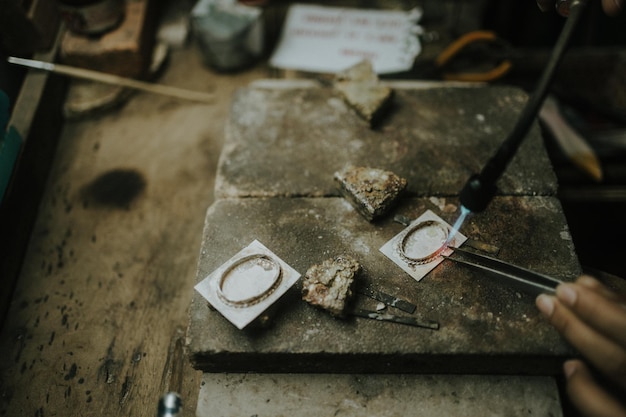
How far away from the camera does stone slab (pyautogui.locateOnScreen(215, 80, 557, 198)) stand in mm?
1953

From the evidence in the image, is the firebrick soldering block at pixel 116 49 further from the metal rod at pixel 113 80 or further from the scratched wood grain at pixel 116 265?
the scratched wood grain at pixel 116 265

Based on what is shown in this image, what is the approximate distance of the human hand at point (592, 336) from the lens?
1.25 metres

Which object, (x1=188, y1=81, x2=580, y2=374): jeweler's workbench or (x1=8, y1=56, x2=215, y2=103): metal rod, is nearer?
(x1=188, y1=81, x2=580, y2=374): jeweler's workbench

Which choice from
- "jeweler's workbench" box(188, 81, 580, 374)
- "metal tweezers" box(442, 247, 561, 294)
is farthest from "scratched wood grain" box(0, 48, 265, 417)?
"metal tweezers" box(442, 247, 561, 294)

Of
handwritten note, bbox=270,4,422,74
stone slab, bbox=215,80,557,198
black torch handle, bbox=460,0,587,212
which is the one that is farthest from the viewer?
handwritten note, bbox=270,4,422,74

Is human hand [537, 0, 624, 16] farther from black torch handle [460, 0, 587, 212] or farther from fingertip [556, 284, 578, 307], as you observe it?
fingertip [556, 284, 578, 307]

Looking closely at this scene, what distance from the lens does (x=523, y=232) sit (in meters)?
1.78

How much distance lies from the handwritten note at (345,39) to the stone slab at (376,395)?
6.03 ft

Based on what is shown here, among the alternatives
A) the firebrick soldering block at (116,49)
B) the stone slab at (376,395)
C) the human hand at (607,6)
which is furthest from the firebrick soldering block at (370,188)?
the firebrick soldering block at (116,49)

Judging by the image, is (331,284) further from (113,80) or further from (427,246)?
(113,80)

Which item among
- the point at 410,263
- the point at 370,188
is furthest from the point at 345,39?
the point at 410,263

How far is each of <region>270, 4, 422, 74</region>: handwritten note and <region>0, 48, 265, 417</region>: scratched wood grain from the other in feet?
1.48

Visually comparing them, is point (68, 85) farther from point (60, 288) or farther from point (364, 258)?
A: point (364, 258)

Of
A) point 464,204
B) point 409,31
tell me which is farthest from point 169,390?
point 409,31
